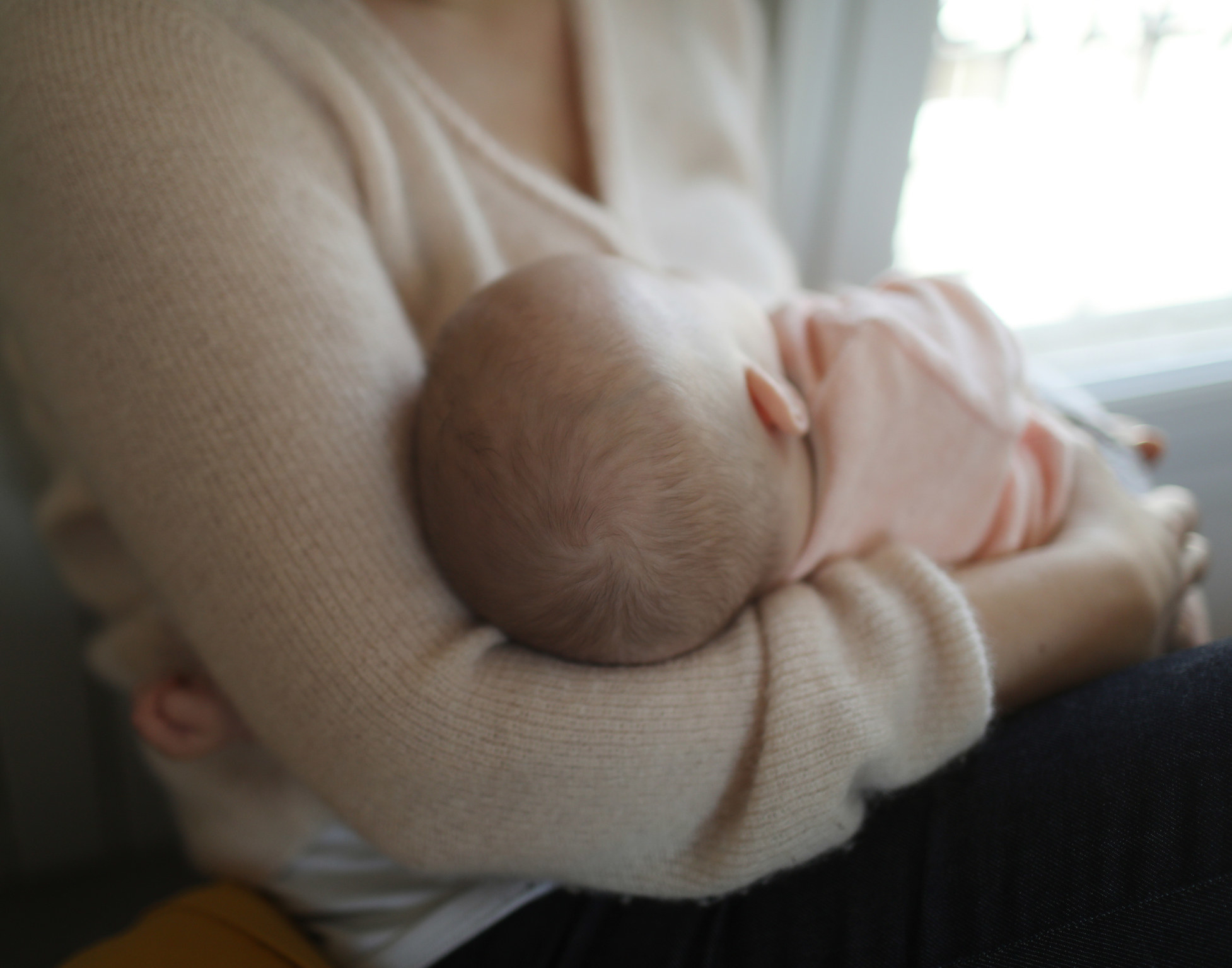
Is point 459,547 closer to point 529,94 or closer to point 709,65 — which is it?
point 529,94

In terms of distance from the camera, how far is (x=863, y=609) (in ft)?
1.97

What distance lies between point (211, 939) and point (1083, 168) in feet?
5.37

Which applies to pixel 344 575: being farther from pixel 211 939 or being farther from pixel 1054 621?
pixel 1054 621

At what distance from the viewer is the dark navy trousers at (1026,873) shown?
52cm

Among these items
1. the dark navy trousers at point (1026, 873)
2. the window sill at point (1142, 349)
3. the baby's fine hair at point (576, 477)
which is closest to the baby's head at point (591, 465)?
the baby's fine hair at point (576, 477)

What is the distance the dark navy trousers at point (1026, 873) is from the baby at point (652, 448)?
0.71ft

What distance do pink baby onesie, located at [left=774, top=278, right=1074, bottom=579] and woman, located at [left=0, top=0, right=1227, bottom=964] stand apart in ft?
0.25

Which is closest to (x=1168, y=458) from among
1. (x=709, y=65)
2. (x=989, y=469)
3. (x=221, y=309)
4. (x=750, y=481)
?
(x=989, y=469)

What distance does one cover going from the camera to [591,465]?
53 centimetres

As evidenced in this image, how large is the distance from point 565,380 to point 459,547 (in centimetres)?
14

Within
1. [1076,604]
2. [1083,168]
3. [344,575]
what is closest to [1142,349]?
[1083,168]

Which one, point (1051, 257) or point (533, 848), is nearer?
point (533, 848)

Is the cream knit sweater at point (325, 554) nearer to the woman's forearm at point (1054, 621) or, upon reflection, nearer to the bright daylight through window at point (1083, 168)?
the woman's forearm at point (1054, 621)

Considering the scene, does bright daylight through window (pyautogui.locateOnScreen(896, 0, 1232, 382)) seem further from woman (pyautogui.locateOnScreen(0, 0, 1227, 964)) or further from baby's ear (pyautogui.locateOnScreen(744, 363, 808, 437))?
woman (pyautogui.locateOnScreen(0, 0, 1227, 964))
